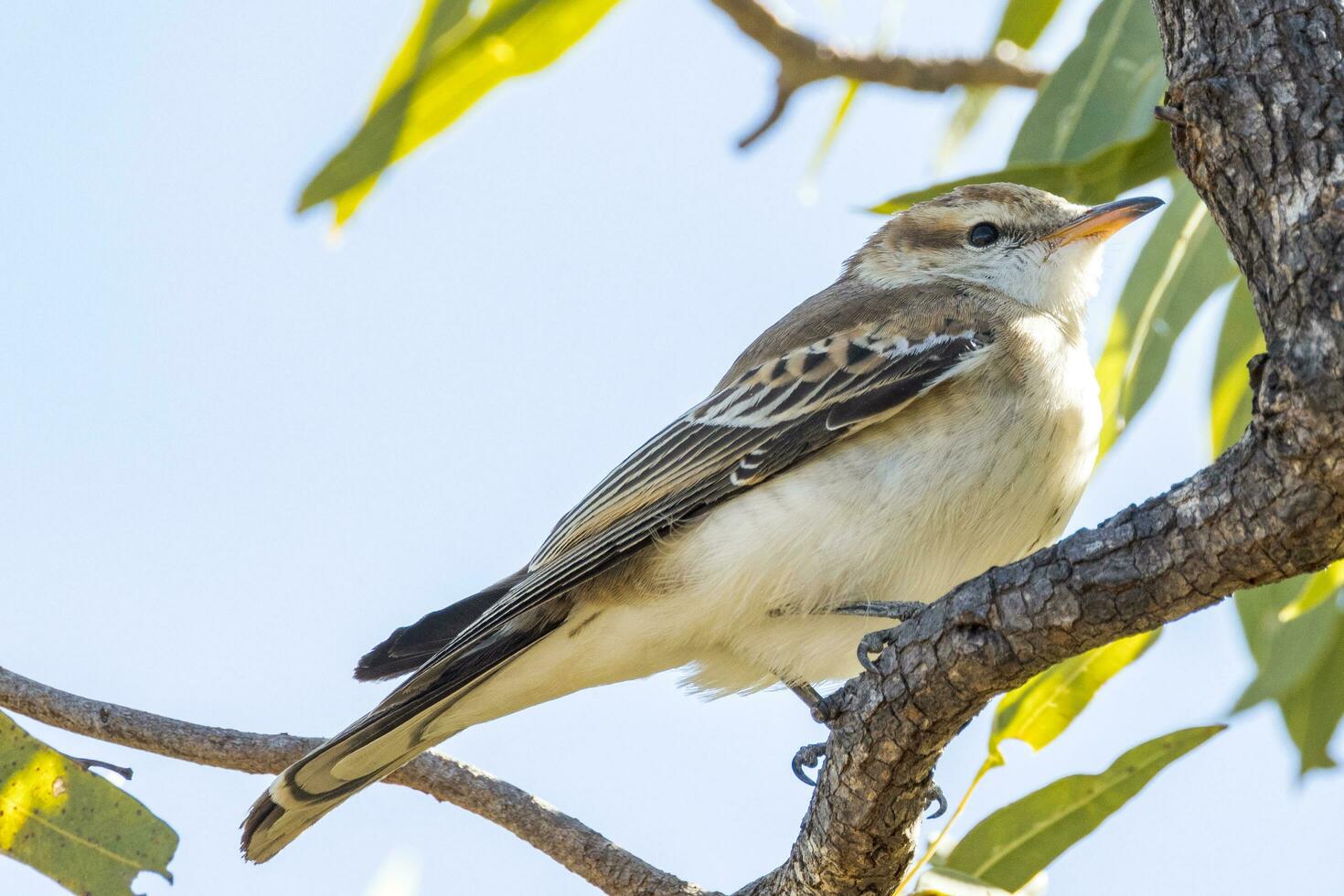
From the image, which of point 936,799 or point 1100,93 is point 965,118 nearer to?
point 1100,93

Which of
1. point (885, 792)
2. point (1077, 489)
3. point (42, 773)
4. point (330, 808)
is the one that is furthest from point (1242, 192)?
point (42, 773)

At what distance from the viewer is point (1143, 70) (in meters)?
4.59

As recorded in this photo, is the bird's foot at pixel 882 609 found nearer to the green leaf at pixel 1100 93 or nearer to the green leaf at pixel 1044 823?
the green leaf at pixel 1044 823

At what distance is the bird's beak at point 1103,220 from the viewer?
4.78 meters

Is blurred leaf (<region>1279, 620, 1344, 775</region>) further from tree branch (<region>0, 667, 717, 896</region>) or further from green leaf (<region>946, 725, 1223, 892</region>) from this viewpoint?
tree branch (<region>0, 667, 717, 896</region>)

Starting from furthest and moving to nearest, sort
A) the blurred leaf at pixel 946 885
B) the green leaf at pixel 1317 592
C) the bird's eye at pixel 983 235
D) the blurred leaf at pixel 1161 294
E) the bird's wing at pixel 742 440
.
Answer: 1. the bird's eye at pixel 983 235
2. the blurred leaf at pixel 1161 294
3. the green leaf at pixel 1317 592
4. the bird's wing at pixel 742 440
5. the blurred leaf at pixel 946 885

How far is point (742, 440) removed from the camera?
4387 mm

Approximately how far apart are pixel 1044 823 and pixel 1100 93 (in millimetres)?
2132

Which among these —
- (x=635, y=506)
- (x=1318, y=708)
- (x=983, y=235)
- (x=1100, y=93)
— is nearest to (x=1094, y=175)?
(x=1100, y=93)

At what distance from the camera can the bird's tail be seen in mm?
3871

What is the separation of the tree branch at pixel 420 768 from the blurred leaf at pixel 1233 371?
6.89 feet

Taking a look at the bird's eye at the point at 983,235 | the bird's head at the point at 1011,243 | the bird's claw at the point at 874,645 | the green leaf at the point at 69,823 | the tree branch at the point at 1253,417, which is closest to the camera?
the tree branch at the point at 1253,417

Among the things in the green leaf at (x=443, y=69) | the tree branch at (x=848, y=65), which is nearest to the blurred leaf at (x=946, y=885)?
the green leaf at (x=443, y=69)

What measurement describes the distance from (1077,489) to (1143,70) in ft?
4.27
